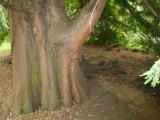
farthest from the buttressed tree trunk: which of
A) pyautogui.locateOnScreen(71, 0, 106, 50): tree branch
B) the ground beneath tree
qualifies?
the ground beneath tree

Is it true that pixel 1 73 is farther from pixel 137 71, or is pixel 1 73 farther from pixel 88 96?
pixel 137 71

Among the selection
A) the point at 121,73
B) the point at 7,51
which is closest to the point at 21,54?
the point at 121,73

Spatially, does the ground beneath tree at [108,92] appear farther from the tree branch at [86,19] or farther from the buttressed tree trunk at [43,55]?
the tree branch at [86,19]

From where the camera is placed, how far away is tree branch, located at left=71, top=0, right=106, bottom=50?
6.93 meters

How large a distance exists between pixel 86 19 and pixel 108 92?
5.41 ft

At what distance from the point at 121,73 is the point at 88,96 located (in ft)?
4.69

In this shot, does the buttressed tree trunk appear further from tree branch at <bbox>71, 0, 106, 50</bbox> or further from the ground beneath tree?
the ground beneath tree

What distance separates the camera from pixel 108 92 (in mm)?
7996

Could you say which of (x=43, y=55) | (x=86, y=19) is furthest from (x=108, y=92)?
(x=86, y=19)

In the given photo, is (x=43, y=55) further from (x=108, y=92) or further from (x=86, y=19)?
(x=108, y=92)

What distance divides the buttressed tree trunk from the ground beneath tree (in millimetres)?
238

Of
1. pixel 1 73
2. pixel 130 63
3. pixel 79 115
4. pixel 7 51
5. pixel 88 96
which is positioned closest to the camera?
pixel 79 115

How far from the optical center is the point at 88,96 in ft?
25.7

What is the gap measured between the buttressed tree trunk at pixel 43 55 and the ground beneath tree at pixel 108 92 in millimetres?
238
